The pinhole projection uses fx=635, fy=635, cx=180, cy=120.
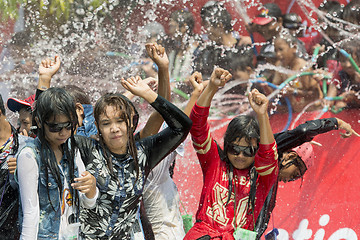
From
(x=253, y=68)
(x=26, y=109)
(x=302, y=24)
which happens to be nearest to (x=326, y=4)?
(x=302, y=24)

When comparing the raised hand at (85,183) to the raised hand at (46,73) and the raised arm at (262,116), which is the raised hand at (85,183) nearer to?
the raised hand at (46,73)

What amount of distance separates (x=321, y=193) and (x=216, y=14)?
2.15 meters


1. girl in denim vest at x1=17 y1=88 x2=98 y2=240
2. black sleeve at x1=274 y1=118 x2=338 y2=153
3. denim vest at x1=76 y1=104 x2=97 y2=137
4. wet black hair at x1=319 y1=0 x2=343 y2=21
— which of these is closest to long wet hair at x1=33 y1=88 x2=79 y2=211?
girl in denim vest at x1=17 y1=88 x2=98 y2=240

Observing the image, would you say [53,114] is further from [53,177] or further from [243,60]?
[243,60]

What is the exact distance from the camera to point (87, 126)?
11.7 ft

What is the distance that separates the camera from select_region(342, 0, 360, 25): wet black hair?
665 cm

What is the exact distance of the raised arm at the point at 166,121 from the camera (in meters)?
2.95

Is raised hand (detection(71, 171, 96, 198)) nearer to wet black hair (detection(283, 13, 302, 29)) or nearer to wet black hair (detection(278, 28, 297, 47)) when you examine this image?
wet black hair (detection(278, 28, 297, 47))

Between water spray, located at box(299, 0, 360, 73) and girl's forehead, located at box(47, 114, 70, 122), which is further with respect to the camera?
water spray, located at box(299, 0, 360, 73)

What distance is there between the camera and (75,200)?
278cm

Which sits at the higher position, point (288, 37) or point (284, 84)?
point (288, 37)

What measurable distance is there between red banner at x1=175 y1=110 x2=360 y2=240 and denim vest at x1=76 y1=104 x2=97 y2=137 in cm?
246

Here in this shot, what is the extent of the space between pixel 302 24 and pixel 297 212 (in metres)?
2.02

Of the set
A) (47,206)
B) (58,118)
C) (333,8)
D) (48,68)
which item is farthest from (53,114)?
(333,8)
